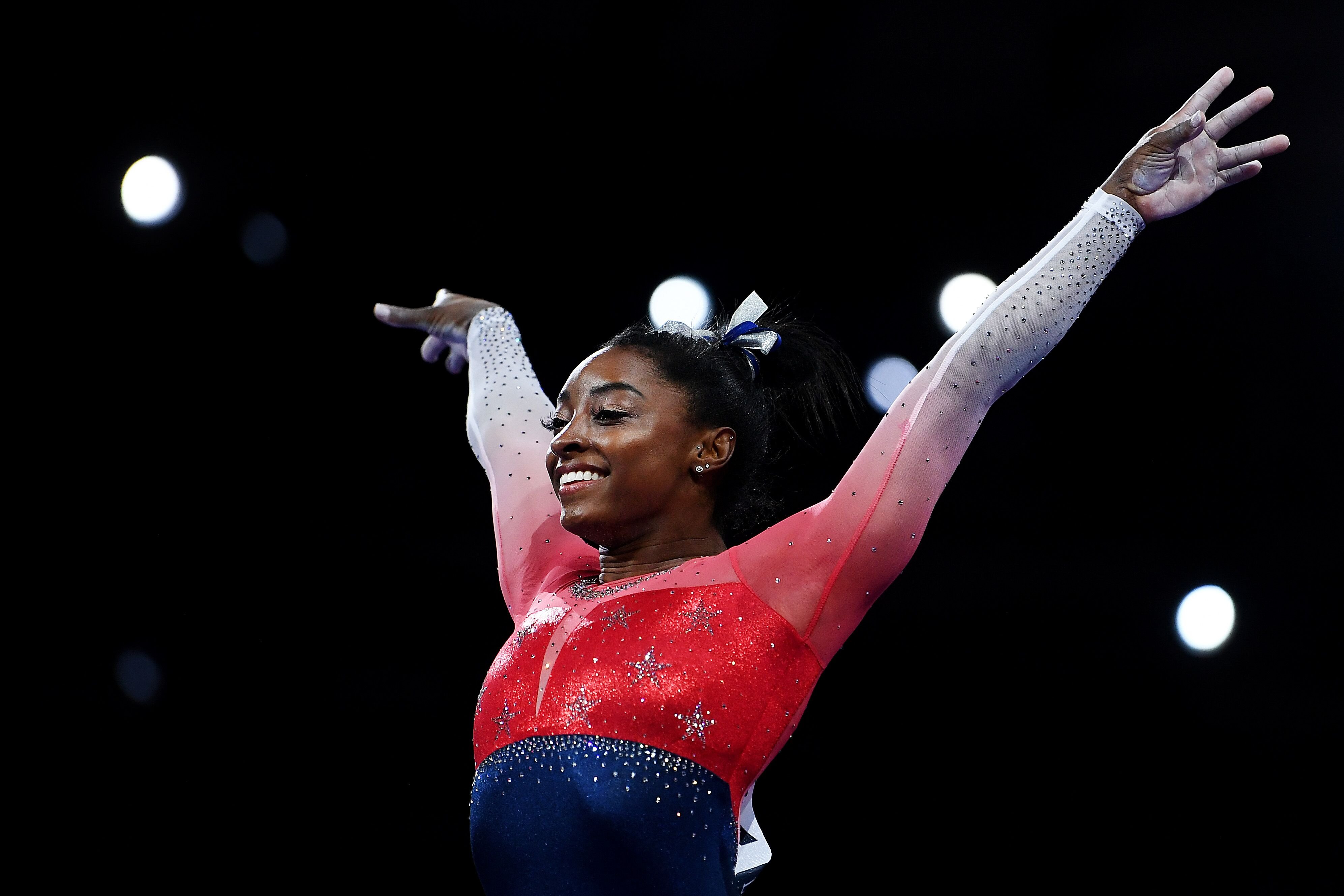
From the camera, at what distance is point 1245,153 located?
4.59 feet

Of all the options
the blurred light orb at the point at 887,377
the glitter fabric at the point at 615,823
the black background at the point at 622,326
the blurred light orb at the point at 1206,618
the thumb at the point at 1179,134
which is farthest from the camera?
the blurred light orb at the point at 887,377

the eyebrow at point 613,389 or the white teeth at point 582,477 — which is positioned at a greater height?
the eyebrow at point 613,389

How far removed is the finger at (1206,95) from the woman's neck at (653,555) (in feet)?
2.54

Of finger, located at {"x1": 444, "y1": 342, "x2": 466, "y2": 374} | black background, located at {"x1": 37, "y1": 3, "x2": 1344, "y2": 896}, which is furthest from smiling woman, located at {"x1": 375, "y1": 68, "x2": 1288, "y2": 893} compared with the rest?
black background, located at {"x1": 37, "y1": 3, "x2": 1344, "y2": 896}

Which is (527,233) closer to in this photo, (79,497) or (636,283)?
(636,283)

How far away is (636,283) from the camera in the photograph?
281 cm

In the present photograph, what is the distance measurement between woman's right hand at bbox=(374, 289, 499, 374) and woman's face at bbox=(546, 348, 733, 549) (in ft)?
1.92

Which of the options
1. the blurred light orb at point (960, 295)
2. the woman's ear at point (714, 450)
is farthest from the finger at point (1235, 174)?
the blurred light orb at point (960, 295)

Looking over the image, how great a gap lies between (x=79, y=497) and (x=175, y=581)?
0.31 m

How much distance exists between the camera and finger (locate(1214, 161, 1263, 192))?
1.40 metres

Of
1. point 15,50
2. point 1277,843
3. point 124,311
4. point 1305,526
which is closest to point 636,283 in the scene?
point 124,311

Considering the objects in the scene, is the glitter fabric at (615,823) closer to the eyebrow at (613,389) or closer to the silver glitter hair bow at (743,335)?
the eyebrow at (613,389)

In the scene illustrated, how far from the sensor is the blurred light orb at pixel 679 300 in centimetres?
277

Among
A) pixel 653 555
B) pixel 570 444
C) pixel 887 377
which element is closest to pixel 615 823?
pixel 653 555
